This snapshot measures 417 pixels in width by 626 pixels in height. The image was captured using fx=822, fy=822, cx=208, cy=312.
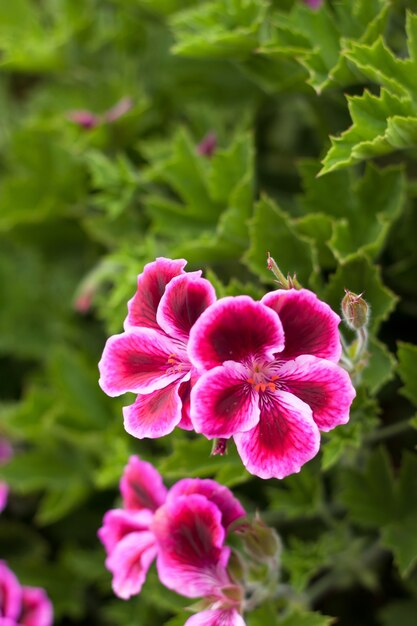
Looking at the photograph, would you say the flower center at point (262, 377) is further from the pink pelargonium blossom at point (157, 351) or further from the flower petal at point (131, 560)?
the flower petal at point (131, 560)

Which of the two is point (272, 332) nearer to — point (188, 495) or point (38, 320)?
point (188, 495)

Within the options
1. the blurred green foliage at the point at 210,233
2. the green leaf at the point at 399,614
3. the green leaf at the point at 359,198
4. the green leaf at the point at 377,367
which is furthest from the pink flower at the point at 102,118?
the green leaf at the point at 399,614

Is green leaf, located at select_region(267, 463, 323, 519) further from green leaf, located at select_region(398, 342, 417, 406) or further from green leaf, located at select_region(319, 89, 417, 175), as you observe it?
green leaf, located at select_region(319, 89, 417, 175)

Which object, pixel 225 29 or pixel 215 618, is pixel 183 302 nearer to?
pixel 215 618

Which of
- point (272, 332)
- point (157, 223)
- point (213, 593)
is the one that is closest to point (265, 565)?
point (213, 593)

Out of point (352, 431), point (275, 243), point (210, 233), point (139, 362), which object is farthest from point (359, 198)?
point (139, 362)

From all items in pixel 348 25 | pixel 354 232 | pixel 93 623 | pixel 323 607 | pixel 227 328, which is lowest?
pixel 93 623
